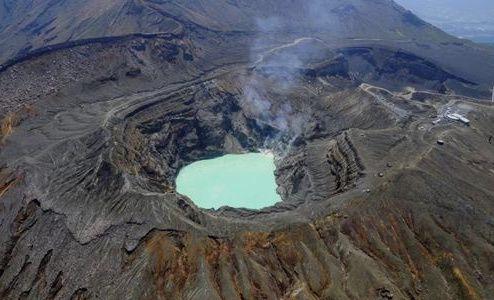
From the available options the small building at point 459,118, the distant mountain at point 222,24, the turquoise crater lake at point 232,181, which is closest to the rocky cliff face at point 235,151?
the small building at point 459,118

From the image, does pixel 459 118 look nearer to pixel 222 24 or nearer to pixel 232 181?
pixel 232 181

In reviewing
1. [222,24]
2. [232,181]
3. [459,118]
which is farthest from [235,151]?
[222,24]

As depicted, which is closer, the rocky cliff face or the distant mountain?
the rocky cliff face

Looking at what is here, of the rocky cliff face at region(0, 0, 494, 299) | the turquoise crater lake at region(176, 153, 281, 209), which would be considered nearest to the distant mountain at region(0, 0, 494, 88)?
the rocky cliff face at region(0, 0, 494, 299)

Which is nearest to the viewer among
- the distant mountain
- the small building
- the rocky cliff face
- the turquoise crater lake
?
the rocky cliff face

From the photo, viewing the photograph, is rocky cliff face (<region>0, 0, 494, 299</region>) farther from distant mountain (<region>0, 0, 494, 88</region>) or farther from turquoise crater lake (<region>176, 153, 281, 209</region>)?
distant mountain (<region>0, 0, 494, 88</region>)

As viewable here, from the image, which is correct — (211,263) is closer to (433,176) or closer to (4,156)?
(433,176)

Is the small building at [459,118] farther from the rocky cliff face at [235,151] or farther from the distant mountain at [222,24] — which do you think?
the distant mountain at [222,24]
